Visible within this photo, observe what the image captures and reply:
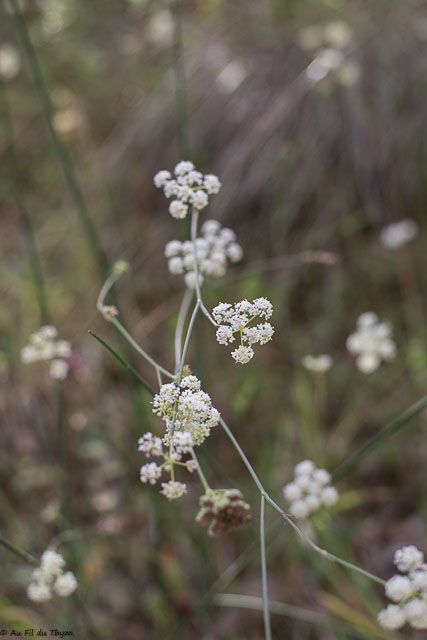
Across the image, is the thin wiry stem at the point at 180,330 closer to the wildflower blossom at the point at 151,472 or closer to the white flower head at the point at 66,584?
the wildflower blossom at the point at 151,472

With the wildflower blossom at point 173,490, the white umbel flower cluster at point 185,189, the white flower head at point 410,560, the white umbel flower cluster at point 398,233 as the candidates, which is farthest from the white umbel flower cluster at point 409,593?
the white umbel flower cluster at point 398,233

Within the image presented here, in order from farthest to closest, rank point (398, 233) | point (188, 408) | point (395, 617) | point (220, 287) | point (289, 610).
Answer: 1. point (398, 233)
2. point (220, 287)
3. point (289, 610)
4. point (395, 617)
5. point (188, 408)

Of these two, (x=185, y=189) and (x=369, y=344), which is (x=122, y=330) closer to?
(x=185, y=189)

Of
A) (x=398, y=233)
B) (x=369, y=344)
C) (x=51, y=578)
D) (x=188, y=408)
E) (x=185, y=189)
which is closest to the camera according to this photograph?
(x=188, y=408)

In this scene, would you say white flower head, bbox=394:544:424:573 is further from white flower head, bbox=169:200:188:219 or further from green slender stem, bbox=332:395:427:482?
white flower head, bbox=169:200:188:219

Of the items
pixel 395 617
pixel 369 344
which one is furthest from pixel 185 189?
pixel 369 344

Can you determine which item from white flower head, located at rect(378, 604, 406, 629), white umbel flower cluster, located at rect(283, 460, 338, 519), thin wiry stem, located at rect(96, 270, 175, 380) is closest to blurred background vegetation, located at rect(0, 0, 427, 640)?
white umbel flower cluster, located at rect(283, 460, 338, 519)

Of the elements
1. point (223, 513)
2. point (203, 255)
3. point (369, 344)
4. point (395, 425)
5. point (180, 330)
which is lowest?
point (223, 513)

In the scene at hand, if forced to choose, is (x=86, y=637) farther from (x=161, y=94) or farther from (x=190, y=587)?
(x=161, y=94)
